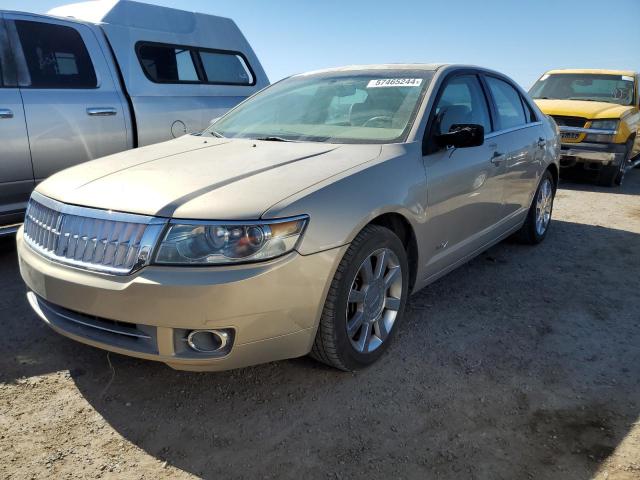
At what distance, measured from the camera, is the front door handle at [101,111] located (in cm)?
459

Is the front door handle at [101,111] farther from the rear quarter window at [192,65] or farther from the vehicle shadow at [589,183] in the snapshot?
the vehicle shadow at [589,183]

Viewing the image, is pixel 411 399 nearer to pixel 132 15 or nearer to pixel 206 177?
pixel 206 177

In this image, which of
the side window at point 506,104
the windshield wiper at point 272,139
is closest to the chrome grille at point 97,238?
the windshield wiper at point 272,139

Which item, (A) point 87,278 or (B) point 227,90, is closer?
(A) point 87,278

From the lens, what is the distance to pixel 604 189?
8.44 m

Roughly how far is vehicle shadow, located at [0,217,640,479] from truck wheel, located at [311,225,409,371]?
14 cm

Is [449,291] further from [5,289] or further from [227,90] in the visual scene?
[227,90]

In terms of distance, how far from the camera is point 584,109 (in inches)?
328

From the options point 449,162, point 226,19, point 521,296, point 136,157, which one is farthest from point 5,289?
point 226,19

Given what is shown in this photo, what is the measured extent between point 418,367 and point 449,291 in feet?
3.90

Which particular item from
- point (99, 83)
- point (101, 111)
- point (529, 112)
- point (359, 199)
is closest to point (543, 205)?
point (529, 112)

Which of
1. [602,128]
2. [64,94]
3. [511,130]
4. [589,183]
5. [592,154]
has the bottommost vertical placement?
[589,183]

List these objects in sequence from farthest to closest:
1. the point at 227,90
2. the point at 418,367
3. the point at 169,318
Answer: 1. the point at 227,90
2. the point at 418,367
3. the point at 169,318

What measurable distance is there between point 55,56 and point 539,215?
452 cm
